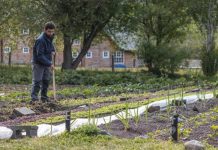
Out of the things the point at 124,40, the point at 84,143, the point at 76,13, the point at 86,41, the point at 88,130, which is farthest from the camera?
the point at 124,40

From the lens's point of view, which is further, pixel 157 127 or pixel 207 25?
pixel 207 25

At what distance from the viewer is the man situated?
10711mm

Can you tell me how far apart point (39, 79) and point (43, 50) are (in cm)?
Answer: 70

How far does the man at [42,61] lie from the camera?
1071 cm

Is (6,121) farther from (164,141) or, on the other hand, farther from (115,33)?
(115,33)

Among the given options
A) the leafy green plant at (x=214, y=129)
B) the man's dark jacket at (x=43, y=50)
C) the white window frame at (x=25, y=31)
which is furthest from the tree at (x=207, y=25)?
the leafy green plant at (x=214, y=129)

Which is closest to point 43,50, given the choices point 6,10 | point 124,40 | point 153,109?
point 153,109

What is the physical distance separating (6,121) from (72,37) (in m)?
16.2

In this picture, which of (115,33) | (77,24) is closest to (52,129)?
(77,24)

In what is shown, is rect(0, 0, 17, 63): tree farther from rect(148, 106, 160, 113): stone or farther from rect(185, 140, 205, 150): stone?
rect(185, 140, 205, 150): stone

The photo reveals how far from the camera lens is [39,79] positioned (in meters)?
11.0

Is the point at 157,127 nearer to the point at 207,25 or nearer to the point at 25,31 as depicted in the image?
the point at 207,25

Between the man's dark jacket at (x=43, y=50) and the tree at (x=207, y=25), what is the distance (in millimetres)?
14667

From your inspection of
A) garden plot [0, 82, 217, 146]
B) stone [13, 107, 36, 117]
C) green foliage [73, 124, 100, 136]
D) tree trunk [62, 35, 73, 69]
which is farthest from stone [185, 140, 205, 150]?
tree trunk [62, 35, 73, 69]
